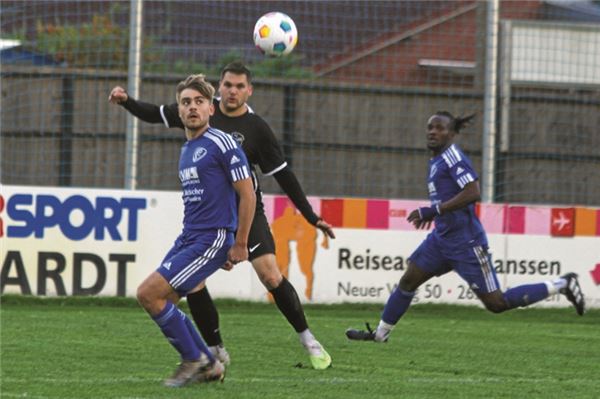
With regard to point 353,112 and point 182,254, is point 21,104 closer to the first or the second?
point 353,112

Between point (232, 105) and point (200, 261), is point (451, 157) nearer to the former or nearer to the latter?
point (232, 105)

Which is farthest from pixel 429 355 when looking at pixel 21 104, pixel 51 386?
pixel 21 104

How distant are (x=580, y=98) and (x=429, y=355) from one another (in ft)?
22.6

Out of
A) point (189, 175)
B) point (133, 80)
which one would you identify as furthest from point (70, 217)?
point (189, 175)

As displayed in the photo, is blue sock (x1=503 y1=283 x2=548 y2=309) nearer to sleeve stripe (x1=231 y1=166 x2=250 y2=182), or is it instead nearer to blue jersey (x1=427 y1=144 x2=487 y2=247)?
blue jersey (x1=427 y1=144 x2=487 y2=247)

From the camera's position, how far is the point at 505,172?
16.4 m

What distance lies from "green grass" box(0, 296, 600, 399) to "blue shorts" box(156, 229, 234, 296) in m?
0.62

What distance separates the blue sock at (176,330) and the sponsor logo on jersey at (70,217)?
6.98 m

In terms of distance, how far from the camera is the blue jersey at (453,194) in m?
11.7

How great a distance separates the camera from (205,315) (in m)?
9.66

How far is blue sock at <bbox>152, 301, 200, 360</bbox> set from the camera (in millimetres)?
8359

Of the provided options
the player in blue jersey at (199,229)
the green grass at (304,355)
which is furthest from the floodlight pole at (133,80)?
the player in blue jersey at (199,229)

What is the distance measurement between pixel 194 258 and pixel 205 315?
1262 millimetres

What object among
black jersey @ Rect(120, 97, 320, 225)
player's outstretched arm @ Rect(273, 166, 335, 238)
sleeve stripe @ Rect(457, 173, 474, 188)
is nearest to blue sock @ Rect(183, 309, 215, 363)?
black jersey @ Rect(120, 97, 320, 225)
